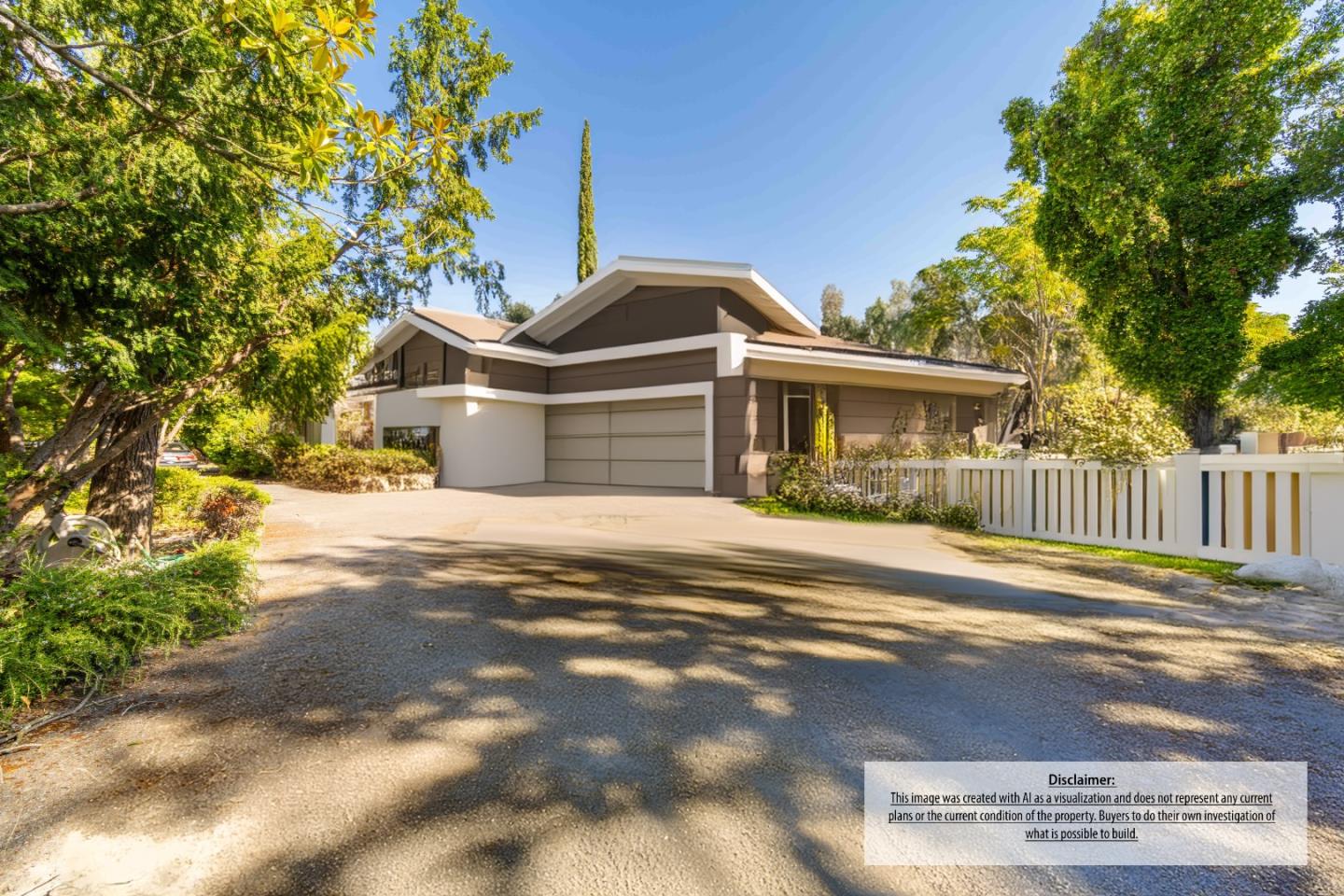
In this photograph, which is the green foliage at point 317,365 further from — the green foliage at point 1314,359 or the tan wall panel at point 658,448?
the green foliage at point 1314,359

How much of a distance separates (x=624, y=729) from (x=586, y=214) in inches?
1053

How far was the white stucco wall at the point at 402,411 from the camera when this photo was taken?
56.4 ft

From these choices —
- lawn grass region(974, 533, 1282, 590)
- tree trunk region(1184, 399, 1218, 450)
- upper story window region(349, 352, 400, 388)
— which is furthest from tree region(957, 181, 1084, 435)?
upper story window region(349, 352, 400, 388)

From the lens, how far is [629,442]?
16281 mm

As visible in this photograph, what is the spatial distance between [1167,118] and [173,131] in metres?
14.7

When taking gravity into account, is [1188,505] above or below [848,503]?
above

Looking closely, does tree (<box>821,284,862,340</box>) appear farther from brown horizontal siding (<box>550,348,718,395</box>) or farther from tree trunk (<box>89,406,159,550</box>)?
tree trunk (<box>89,406,159,550</box>)

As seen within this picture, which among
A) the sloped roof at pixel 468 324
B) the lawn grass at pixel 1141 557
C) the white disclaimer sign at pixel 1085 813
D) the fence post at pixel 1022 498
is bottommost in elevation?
the white disclaimer sign at pixel 1085 813

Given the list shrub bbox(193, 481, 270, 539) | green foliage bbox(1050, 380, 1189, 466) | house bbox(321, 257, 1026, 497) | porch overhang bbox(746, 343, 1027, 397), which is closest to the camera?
green foliage bbox(1050, 380, 1189, 466)

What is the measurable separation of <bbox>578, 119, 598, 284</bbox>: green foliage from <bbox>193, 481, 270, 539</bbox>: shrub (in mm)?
18518

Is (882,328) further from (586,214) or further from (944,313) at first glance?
(586,214)

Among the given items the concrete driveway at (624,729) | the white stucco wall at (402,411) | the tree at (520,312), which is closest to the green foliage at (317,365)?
the white stucco wall at (402,411)

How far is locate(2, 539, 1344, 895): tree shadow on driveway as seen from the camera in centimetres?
177

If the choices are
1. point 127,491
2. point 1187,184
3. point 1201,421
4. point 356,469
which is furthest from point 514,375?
point 1201,421
